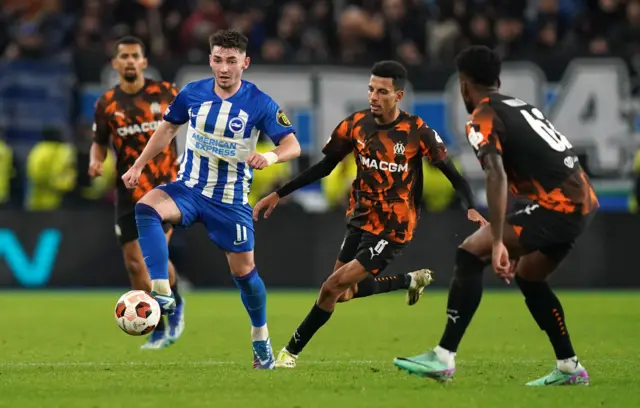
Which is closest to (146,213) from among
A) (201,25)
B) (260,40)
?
(201,25)

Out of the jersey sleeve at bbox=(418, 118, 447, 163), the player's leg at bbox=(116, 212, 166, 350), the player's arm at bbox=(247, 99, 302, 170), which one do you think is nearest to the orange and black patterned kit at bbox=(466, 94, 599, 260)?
the jersey sleeve at bbox=(418, 118, 447, 163)

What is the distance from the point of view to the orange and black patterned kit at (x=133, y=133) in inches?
451

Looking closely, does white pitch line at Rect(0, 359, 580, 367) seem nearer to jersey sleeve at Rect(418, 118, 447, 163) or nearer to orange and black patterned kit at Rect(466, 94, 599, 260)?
jersey sleeve at Rect(418, 118, 447, 163)

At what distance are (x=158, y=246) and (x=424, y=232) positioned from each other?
30.4 ft

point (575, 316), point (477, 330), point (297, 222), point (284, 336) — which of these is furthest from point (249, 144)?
point (297, 222)

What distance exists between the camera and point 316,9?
2053 cm

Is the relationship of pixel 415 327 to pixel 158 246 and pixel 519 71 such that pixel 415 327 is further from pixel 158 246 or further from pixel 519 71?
pixel 519 71

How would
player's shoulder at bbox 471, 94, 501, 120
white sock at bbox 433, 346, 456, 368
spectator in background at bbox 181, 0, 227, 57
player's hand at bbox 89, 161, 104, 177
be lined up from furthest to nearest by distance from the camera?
1. spectator in background at bbox 181, 0, 227, 57
2. player's hand at bbox 89, 161, 104, 177
3. white sock at bbox 433, 346, 456, 368
4. player's shoulder at bbox 471, 94, 501, 120

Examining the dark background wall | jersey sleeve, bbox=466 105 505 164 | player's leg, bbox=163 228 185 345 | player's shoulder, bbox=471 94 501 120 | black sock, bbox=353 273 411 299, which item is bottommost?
the dark background wall

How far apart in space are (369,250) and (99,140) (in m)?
3.36

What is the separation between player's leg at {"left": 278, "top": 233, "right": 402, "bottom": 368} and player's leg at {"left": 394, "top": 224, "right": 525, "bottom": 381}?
150 cm

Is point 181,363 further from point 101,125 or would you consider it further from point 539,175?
point 539,175

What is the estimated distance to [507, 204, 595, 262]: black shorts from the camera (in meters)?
7.79

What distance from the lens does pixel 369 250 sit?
951 cm
